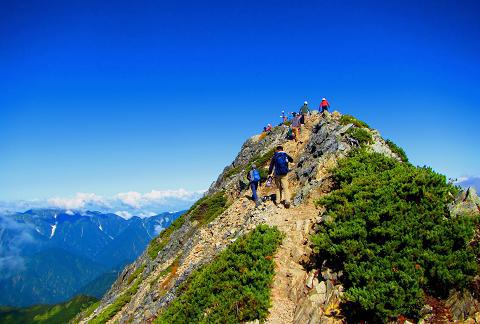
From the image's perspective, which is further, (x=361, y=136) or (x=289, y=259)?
(x=361, y=136)

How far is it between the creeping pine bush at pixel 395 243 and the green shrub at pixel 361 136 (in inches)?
293

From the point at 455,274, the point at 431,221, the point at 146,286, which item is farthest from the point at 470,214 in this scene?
the point at 146,286

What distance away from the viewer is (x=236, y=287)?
1538cm

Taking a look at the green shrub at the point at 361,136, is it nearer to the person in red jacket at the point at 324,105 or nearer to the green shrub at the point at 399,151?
the green shrub at the point at 399,151

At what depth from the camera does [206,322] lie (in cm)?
1456

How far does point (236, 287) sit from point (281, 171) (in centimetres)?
827

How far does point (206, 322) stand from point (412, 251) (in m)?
9.03

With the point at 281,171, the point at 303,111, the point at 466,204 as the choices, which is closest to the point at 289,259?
the point at 281,171

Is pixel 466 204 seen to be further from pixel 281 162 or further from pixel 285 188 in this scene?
pixel 285 188

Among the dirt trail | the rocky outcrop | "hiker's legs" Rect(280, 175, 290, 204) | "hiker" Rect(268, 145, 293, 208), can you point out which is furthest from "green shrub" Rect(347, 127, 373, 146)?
the rocky outcrop

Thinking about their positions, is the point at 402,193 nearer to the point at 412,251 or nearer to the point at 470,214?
the point at 470,214

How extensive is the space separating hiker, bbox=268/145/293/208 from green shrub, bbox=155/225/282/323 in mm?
3724

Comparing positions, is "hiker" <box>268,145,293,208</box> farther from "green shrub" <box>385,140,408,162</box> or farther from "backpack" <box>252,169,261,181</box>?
"green shrub" <box>385,140,408,162</box>

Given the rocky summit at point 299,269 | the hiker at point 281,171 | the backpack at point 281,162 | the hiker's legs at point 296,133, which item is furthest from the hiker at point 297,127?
the backpack at point 281,162
